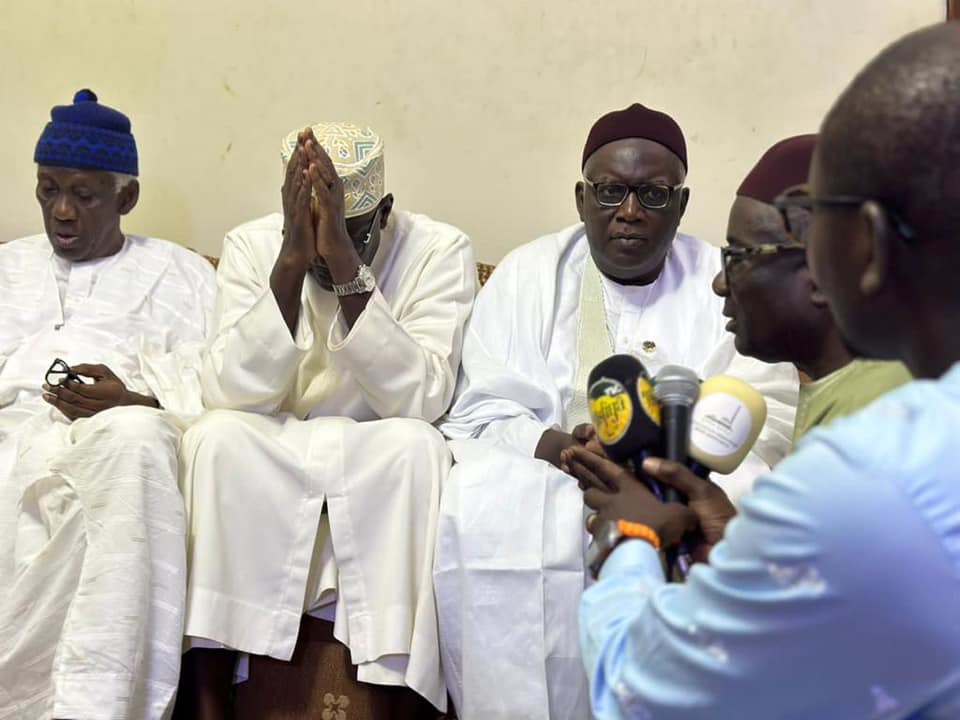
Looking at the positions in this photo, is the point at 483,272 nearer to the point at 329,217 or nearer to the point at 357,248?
the point at 357,248

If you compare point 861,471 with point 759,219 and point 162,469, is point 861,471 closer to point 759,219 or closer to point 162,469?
point 759,219

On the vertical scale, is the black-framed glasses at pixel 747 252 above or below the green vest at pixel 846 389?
above

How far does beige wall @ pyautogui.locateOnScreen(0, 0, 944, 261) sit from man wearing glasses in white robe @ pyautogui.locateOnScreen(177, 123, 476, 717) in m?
1.26

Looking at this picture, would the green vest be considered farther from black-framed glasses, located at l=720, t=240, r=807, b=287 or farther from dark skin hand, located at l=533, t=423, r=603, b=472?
dark skin hand, located at l=533, t=423, r=603, b=472

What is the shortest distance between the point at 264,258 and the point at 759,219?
1.91m

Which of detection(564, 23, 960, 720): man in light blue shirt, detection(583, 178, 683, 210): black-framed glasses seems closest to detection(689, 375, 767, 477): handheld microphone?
detection(564, 23, 960, 720): man in light blue shirt

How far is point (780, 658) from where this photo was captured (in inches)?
55.5

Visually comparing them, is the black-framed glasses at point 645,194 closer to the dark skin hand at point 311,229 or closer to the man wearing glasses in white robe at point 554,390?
the man wearing glasses in white robe at point 554,390

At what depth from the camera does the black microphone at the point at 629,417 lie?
7.21 ft

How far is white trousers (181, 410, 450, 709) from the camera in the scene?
11.6 ft

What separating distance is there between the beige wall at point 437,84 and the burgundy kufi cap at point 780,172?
2.00 m

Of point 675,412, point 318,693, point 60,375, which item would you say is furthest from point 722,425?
point 60,375

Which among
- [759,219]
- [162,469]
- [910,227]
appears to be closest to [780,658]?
[910,227]

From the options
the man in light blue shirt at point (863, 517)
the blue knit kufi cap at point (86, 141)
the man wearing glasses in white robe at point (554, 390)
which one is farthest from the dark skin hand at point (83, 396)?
the man in light blue shirt at point (863, 517)
